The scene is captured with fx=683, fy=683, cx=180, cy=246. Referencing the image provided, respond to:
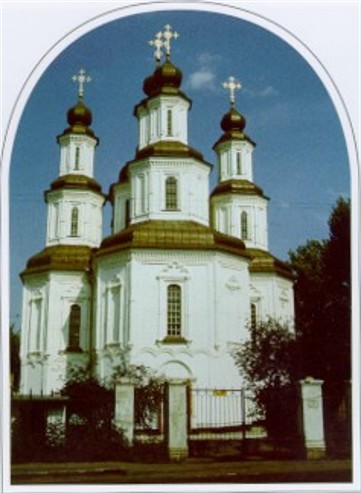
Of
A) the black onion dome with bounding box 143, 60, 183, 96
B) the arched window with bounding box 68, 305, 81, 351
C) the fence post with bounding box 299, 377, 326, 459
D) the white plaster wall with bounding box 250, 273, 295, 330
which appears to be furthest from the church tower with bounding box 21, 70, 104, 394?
the fence post with bounding box 299, 377, 326, 459

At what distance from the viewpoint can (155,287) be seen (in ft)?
46.3

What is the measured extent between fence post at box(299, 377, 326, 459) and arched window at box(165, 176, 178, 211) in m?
6.37

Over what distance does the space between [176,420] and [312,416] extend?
2.08 meters

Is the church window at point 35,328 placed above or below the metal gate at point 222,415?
above

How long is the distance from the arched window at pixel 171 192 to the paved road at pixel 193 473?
7.42 metres

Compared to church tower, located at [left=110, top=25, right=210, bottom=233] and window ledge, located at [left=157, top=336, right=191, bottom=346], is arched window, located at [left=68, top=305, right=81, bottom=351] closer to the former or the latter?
window ledge, located at [left=157, top=336, right=191, bottom=346]

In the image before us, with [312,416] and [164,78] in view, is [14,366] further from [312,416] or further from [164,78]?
[164,78]

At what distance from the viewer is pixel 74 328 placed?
1454cm

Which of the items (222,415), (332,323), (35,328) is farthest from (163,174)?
(332,323)

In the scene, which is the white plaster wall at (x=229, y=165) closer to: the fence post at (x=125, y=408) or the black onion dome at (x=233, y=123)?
the black onion dome at (x=233, y=123)

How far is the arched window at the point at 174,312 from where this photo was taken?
13.8 m

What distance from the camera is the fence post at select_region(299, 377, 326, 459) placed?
32.9 feet

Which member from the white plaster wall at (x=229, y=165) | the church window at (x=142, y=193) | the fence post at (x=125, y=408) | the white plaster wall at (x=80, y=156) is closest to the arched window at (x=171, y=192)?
the church window at (x=142, y=193)

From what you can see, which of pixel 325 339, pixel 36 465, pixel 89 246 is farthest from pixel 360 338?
pixel 89 246
